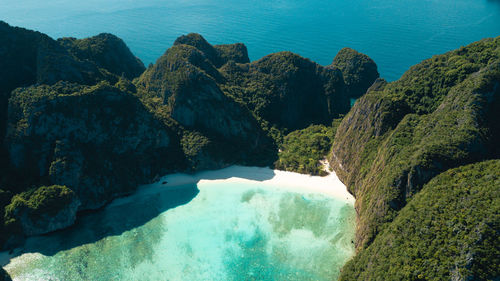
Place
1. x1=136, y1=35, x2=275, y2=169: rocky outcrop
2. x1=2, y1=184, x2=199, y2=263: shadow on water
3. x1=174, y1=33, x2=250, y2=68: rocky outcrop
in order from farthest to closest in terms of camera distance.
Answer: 1. x1=174, y1=33, x2=250, y2=68: rocky outcrop
2. x1=136, y1=35, x2=275, y2=169: rocky outcrop
3. x1=2, y1=184, x2=199, y2=263: shadow on water

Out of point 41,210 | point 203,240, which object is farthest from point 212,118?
point 41,210

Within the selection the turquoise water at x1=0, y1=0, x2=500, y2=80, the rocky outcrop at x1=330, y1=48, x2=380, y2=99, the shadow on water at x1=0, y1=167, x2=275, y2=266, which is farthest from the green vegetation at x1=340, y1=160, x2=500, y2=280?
the turquoise water at x1=0, y1=0, x2=500, y2=80

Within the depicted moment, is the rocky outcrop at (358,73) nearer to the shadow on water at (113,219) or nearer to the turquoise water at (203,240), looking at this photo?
the turquoise water at (203,240)

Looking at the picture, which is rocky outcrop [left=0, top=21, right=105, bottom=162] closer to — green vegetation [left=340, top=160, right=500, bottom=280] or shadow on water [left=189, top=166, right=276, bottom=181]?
shadow on water [left=189, top=166, right=276, bottom=181]

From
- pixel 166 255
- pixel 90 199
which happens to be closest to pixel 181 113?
pixel 90 199

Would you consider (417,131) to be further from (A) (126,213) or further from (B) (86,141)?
(B) (86,141)

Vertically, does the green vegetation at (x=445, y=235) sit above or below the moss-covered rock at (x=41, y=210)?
above

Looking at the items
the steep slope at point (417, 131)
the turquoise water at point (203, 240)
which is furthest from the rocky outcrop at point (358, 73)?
the turquoise water at point (203, 240)
